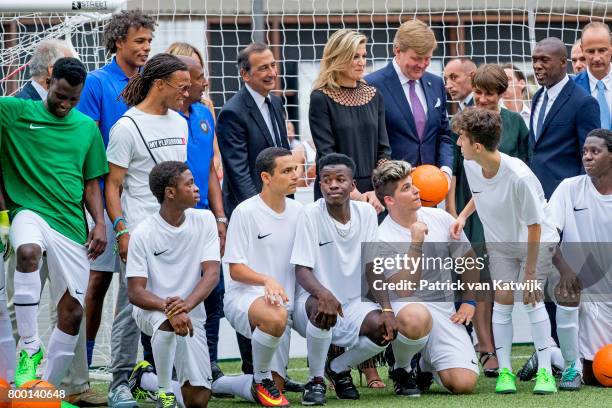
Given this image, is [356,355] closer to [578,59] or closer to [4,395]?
[4,395]

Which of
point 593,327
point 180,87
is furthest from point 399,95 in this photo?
point 593,327

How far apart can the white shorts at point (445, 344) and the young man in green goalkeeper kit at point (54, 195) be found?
78.1 inches

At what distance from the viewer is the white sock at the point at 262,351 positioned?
6.96 metres

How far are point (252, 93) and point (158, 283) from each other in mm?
1823

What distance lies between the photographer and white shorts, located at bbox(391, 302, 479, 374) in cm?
748

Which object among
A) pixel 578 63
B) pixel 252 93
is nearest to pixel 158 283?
pixel 252 93

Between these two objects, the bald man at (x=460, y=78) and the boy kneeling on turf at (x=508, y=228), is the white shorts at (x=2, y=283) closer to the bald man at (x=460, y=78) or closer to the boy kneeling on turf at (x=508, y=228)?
the boy kneeling on turf at (x=508, y=228)

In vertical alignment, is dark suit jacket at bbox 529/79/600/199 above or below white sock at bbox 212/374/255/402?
above

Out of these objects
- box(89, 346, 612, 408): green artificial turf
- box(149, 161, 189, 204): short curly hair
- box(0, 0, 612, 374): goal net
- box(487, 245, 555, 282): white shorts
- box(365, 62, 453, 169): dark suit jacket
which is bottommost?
box(89, 346, 612, 408): green artificial turf

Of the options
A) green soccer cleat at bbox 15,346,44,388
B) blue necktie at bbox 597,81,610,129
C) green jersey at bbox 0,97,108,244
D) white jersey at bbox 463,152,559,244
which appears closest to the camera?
green soccer cleat at bbox 15,346,44,388

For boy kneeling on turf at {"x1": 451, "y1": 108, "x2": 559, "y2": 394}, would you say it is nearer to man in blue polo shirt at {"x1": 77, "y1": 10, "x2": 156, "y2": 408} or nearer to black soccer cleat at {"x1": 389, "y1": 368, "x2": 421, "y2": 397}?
black soccer cleat at {"x1": 389, "y1": 368, "x2": 421, "y2": 397}

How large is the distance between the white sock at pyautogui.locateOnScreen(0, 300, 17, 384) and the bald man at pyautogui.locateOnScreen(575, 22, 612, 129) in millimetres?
4518

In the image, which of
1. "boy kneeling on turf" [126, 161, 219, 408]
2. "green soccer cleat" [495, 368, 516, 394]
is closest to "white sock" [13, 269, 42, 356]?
"boy kneeling on turf" [126, 161, 219, 408]

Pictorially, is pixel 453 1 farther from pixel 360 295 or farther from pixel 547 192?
pixel 360 295
